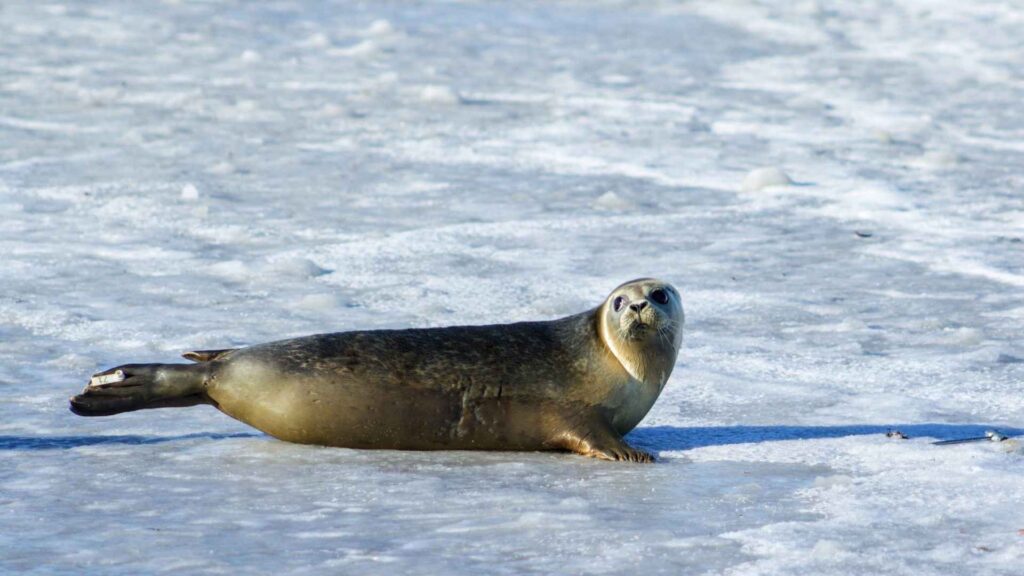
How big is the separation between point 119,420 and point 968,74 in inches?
357

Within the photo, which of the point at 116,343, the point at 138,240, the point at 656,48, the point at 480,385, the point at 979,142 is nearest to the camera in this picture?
the point at 480,385

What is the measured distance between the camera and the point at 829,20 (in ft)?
49.0

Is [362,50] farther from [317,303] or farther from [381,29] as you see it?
[317,303]

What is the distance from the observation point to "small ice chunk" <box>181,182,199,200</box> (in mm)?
7448

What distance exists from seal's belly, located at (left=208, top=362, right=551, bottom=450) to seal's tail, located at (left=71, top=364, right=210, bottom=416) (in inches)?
2.1

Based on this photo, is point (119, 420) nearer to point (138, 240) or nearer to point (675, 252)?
point (138, 240)

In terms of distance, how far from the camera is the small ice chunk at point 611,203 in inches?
297

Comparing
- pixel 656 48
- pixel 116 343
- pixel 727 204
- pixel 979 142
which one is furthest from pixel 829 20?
pixel 116 343

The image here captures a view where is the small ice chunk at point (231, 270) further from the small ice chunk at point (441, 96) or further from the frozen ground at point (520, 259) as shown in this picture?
the small ice chunk at point (441, 96)

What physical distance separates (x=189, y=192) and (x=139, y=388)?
369 centimetres

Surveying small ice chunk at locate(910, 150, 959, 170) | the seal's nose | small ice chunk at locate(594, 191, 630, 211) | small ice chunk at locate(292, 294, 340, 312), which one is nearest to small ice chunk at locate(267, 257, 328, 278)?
small ice chunk at locate(292, 294, 340, 312)

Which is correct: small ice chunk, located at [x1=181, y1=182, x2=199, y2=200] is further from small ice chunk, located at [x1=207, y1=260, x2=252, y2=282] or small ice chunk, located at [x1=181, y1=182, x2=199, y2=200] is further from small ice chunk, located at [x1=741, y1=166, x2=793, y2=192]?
small ice chunk, located at [x1=741, y1=166, x2=793, y2=192]

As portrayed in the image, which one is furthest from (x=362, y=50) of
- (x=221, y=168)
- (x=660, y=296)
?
(x=660, y=296)

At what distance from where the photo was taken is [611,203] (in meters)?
7.55
